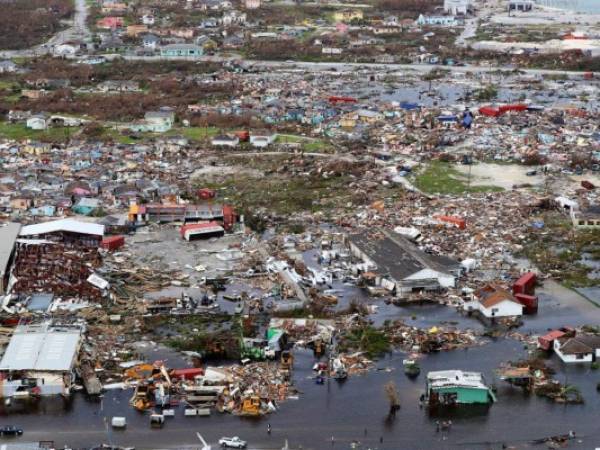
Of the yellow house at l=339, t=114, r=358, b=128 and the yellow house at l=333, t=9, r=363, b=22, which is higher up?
the yellow house at l=333, t=9, r=363, b=22

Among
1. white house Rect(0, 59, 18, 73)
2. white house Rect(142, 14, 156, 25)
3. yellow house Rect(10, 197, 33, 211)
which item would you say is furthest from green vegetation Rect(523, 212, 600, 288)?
white house Rect(142, 14, 156, 25)

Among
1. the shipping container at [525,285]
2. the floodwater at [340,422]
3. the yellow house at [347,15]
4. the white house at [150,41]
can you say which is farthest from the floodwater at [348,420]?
the yellow house at [347,15]

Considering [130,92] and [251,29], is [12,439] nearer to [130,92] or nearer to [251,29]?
[130,92]

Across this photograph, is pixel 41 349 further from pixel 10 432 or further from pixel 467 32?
pixel 467 32

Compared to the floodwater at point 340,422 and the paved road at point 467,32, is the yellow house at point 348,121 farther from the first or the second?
the paved road at point 467,32

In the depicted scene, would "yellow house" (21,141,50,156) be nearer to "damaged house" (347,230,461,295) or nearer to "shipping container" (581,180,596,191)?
"damaged house" (347,230,461,295)

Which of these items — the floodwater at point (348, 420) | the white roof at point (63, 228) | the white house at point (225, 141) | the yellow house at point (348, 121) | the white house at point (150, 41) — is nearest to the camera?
the floodwater at point (348, 420)
